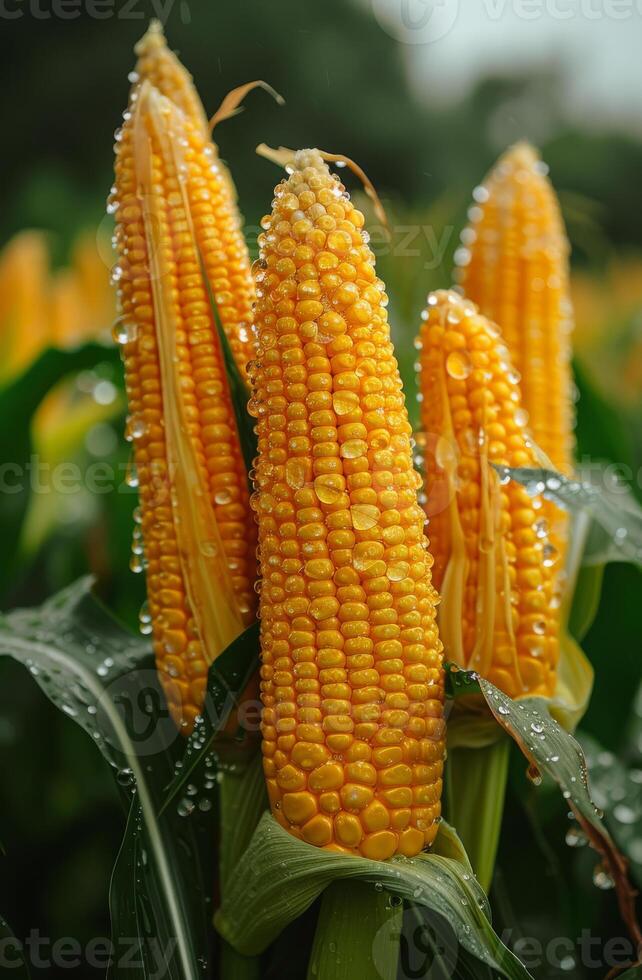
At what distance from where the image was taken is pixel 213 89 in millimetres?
1269

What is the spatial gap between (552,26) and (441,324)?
5516mm

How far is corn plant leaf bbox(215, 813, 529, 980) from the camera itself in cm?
66

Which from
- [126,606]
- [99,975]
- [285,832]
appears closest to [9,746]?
[126,606]

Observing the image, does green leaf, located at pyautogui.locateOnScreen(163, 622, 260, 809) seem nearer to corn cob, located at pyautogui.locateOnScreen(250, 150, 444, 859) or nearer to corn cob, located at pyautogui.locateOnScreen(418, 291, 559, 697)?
corn cob, located at pyautogui.locateOnScreen(250, 150, 444, 859)

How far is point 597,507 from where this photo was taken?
85 centimetres

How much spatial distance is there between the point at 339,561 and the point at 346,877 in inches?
9.8

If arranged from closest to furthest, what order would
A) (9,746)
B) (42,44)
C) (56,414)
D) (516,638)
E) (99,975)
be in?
1. (516,638)
2. (99,975)
3. (9,746)
4. (56,414)
5. (42,44)

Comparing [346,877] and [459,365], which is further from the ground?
[459,365]

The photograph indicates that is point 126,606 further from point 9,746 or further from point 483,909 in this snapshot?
point 483,909

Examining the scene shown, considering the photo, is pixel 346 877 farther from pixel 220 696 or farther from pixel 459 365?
pixel 459 365

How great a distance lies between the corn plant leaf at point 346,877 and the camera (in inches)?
26.2

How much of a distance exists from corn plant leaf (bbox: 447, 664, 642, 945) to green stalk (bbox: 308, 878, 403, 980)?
0.17m

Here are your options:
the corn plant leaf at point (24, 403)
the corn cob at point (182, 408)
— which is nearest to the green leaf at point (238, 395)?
the corn cob at point (182, 408)

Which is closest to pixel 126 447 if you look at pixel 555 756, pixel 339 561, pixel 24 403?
pixel 24 403
